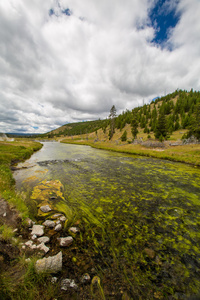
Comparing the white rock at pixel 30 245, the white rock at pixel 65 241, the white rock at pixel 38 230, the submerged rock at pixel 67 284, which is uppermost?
the white rock at pixel 30 245

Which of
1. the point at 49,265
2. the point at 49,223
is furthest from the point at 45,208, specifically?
the point at 49,265

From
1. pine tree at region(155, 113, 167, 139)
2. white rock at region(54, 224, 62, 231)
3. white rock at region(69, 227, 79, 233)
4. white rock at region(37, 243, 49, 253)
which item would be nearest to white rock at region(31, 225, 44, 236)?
white rock at region(54, 224, 62, 231)

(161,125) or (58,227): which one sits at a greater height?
(161,125)

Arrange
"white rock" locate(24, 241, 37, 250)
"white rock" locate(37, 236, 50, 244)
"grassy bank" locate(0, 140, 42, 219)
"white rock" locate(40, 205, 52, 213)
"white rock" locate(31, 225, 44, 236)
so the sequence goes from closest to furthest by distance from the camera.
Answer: "white rock" locate(24, 241, 37, 250) < "white rock" locate(37, 236, 50, 244) < "white rock" locate(31, 225, 44, 236) < "grassy bank" locate(0, 140, 42, 219) < "white rock" locate(40, 205, 52, 213)

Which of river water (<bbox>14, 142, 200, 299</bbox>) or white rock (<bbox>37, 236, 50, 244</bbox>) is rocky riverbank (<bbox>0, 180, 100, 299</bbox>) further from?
river water (<bbox>14, 142, 200, 299</bbox>)

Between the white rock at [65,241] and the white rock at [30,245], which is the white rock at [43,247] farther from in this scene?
the white rock at [65,241]

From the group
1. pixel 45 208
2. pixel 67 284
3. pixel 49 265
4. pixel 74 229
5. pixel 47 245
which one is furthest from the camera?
pixel 45 208

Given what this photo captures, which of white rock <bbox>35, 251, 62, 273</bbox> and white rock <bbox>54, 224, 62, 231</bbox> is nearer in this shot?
white rock <bbox>35, 251, 62, 273</bbox>

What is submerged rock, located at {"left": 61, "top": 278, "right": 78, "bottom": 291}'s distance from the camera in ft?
10.9

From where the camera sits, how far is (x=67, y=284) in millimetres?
3434

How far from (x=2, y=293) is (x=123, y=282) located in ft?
11.3

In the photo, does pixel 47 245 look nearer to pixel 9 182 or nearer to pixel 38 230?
pixel 38 230

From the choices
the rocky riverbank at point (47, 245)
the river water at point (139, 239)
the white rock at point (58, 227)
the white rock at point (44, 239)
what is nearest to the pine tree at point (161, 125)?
the river water at point (139, 239)

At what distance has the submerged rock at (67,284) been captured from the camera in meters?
3.32
